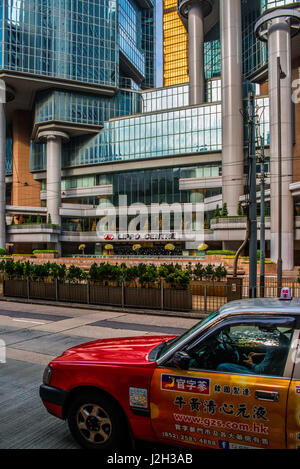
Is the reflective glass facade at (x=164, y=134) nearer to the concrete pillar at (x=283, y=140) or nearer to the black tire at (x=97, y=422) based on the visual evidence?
the concrete pillar at (x=283, y=140)

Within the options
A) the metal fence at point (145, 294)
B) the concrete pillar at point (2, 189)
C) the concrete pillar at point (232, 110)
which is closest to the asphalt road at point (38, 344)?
the metal fence at point (145, 294)

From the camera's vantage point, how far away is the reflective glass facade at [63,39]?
59.9m

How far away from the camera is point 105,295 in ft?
56.3

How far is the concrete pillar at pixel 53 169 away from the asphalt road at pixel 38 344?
46284 millimetres

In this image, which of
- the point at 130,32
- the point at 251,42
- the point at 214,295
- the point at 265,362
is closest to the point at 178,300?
the point at 214,295

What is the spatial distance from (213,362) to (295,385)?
82cm

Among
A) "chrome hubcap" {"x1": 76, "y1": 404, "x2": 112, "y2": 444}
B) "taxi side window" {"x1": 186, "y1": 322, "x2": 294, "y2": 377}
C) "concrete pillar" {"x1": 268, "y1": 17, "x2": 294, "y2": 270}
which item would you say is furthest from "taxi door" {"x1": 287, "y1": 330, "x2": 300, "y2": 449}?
"concrete pillar" {"x1": 268, "y1": 17, "x2": 294, "y2": 270}

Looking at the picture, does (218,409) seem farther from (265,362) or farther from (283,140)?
(283,140)

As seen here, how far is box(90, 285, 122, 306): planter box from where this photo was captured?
16.9 metres

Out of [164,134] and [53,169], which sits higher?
[164,134]

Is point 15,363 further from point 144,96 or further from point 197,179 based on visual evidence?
point 144,96

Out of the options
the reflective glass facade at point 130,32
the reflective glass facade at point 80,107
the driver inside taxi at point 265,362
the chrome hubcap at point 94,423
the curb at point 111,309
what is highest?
the reflective glass facade at point 130,32

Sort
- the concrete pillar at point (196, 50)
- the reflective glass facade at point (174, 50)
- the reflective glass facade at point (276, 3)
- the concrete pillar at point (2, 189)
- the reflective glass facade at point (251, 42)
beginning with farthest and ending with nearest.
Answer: the reflective glass facade at point (174, 50) → the concrete pillar at point (196, 50) → the concrete pillar at point (2, 189) → the reflective glass facade at point (251, 42) → the reflective glass facade at point (276, 3)

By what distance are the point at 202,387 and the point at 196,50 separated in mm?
67502
